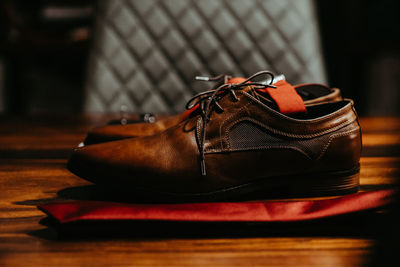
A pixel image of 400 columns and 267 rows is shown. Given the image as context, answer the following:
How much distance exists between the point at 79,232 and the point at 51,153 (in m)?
0.38

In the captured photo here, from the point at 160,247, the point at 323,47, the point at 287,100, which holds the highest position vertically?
the point at 323,47

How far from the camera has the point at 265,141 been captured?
16.7 inches

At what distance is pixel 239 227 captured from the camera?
33cm

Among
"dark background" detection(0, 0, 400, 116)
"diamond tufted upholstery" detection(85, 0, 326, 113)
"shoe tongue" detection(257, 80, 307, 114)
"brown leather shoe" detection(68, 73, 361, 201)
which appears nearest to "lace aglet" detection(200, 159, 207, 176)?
"brown leather shoe" detection(68, 73, 361, 201)

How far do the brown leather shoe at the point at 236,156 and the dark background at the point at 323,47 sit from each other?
1.17 meters

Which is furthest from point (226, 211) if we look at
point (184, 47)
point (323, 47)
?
point (323, 47)

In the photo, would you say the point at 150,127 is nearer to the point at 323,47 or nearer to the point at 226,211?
the point at 226,211

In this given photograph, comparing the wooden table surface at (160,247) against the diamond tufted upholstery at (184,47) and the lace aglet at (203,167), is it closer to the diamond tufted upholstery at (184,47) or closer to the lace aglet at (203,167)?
the lace aglet at (203,167)

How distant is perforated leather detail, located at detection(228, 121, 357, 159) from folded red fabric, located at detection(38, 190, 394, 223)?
86mm

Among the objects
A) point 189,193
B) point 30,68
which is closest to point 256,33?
point 189,193

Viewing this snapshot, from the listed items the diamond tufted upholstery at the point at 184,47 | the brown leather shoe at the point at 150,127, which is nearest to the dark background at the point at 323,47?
the diamond tufted upholstery at the point at 184,47

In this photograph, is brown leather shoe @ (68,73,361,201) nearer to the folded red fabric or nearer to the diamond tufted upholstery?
the folded red fabric

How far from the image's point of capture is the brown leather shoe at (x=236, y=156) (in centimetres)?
41

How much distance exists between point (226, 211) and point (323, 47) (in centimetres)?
142
